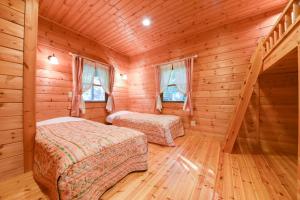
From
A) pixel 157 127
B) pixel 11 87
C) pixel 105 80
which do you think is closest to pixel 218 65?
pixel 157 127

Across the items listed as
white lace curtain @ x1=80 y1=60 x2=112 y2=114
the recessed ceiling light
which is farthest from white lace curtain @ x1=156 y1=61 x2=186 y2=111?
white lace curtain @ x1=80 y1=60 x2=112 y2=114

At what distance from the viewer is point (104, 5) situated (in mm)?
2242

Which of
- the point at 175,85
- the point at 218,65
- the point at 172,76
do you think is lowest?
the point at 175,85

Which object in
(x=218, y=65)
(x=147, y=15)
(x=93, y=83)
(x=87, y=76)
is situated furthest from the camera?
(x=93, y=83)

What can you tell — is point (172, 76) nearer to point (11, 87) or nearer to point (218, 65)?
point (218, 65)

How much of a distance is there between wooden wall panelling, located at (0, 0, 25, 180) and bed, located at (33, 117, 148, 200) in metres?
0.20

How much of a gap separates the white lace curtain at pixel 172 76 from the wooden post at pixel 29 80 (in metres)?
2.74

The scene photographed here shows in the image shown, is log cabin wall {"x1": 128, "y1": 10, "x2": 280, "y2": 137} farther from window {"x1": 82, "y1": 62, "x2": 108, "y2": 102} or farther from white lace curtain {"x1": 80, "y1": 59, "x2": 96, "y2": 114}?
white lace curtain {"x1": 80, "y1": 59, "x2": 96, "y2": 114}

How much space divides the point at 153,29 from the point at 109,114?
2520 mm

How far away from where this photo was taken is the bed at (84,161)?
1061mm

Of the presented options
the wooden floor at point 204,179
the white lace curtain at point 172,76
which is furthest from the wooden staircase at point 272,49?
the white lace curtain at point 172,76

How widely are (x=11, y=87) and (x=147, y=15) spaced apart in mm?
2344

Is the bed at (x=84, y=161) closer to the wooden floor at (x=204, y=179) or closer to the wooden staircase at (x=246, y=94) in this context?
the wooden floor at (x=204, y=179)

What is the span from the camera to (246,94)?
85.2 inches
